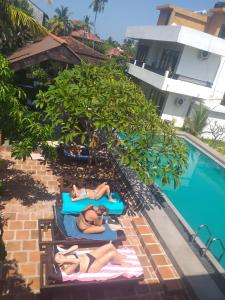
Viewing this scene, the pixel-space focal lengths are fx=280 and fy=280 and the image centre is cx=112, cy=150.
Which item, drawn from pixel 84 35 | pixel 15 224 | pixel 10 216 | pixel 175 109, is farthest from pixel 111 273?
pixel 84 35

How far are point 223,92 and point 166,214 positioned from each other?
19.2 meters

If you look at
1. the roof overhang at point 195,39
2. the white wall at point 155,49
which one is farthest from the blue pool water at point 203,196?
the white wall at point 155,49

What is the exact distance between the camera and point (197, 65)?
2380 centimetres

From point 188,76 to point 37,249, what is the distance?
69.3ft

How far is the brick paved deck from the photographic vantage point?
230 inches

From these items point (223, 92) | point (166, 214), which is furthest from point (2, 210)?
point (223, 92)

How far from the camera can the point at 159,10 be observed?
4225 centimetres

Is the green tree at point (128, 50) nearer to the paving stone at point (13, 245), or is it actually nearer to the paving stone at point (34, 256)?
the paving stone at point (13, 245)

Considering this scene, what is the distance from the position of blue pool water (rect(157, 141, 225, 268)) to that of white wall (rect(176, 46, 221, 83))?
26.8 feet

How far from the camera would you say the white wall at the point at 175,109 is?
2366cm

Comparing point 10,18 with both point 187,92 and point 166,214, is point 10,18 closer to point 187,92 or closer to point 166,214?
point 166,214

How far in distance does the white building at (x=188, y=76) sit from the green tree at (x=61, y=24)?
33462mm

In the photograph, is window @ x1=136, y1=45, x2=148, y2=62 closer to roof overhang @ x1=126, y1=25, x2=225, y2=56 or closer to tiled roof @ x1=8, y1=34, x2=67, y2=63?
roof overhang @ x1=126, y1=25, x2=225, y2=56

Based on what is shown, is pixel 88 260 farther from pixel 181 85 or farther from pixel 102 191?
pixel 181 85
